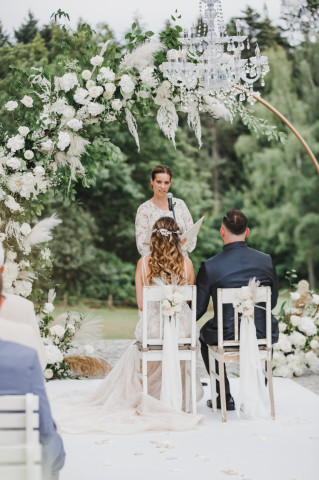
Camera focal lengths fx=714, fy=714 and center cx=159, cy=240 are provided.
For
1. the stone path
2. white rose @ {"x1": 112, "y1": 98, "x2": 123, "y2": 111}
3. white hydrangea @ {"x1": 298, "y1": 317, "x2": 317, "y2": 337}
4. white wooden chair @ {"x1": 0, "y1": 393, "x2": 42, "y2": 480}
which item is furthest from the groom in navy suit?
white wooden chair @ {"x1": 0, "y1": 393, "x2": 42, "y2": 480}

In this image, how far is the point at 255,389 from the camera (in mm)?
Result: 5113

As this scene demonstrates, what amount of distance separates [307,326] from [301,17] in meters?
15.0

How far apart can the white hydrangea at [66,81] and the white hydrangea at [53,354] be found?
2.31 metres

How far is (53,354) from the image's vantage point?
21.2 feet

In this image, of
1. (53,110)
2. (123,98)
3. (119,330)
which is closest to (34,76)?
(53,110)

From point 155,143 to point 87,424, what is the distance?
44.9ft

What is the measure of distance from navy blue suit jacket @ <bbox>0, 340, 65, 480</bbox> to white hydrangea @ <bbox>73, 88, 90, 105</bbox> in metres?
3.50

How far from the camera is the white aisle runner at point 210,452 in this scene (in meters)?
3.88

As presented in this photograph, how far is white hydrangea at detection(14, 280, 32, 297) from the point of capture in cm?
586

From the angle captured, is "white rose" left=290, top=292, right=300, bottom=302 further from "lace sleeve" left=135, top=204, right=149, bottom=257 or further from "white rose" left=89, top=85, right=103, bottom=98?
"white rose" left=89, top=85, right=103, bottom=98

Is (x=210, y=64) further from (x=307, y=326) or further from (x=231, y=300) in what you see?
(x=307, y=326)

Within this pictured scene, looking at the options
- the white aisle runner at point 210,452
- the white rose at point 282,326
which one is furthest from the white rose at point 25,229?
the white rose at point 282,326

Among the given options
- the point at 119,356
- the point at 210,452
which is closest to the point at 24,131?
the point at 210,452

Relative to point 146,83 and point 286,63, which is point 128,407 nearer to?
point 146,83
